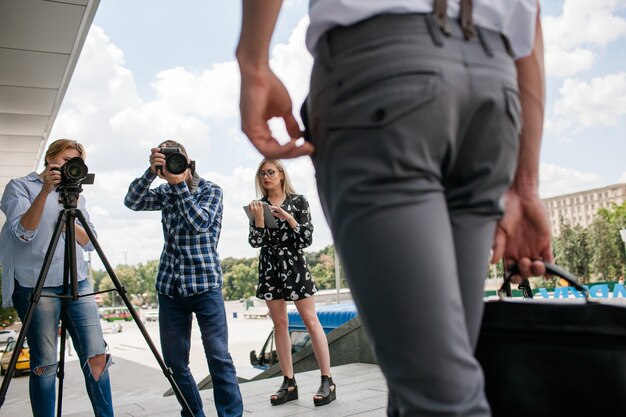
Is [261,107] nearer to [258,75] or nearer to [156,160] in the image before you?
[258,75]

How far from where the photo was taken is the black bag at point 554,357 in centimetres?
94

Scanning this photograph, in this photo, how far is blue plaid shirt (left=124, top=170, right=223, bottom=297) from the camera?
3.26 meters

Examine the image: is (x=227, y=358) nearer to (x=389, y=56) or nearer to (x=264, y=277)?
(x=264, y=277)

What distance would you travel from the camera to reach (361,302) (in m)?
0.71

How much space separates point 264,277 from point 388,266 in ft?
11.3

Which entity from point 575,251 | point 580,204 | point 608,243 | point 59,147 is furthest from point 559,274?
point 580,204

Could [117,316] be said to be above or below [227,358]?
below

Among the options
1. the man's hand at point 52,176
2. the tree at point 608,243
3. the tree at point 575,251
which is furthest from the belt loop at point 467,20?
the tree at point 575,251

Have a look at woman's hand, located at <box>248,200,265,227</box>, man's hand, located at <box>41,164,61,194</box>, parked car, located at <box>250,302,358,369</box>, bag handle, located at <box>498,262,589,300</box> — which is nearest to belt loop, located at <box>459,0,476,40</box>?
bag handle, located at <box>498,262,589,300</box>

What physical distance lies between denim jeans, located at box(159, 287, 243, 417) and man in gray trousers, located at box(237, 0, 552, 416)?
2.63m

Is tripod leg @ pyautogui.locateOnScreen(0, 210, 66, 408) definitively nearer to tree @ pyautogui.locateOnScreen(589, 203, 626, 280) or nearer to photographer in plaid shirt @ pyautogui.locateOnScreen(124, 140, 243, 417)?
photographer in plaid shirt @ pyautogui.locateOnScreen(124, 140, 243, 417)

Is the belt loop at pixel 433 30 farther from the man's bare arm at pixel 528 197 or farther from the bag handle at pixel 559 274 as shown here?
the bag handle at pixel 559 274

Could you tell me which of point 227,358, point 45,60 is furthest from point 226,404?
point 45,60

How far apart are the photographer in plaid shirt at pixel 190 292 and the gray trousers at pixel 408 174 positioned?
2.64 m
